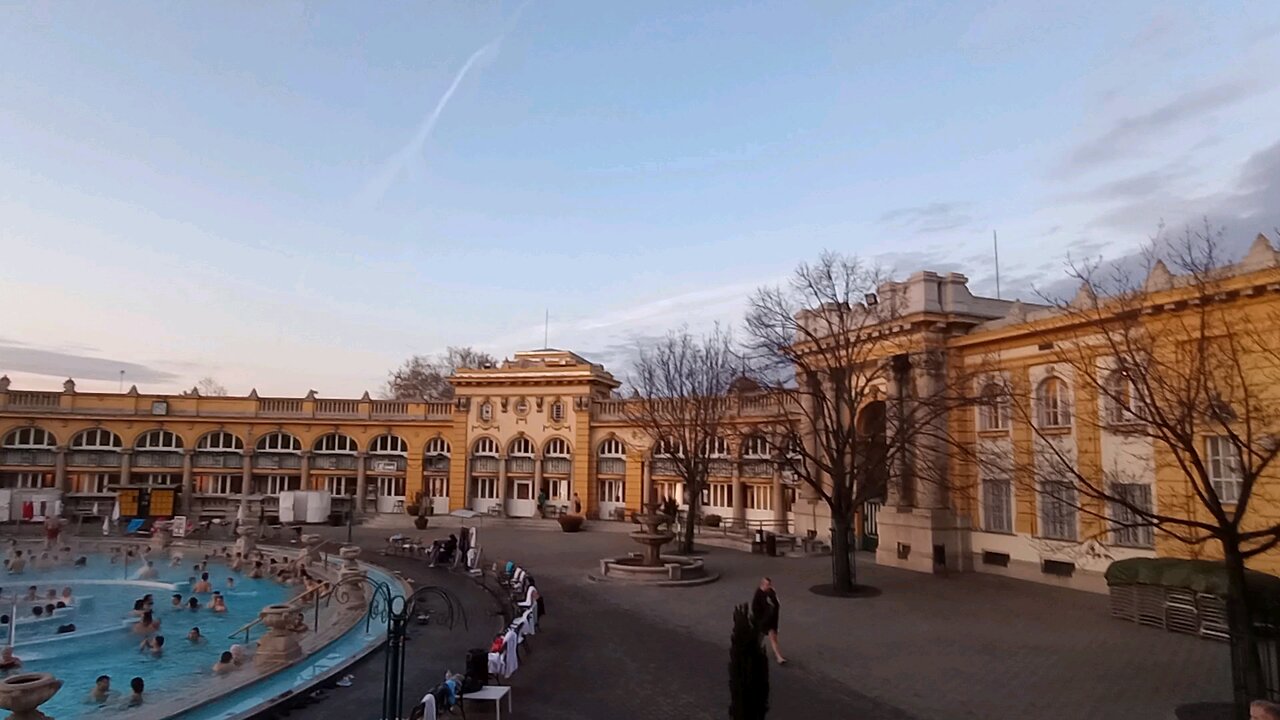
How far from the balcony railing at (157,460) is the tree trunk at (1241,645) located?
165 feet

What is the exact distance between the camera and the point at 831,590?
2220 cm

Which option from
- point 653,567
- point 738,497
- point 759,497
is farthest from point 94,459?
point 653,567

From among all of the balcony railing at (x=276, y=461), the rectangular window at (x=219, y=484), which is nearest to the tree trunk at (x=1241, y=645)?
the balcony railing at (x=276, y=461)

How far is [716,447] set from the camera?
42469 mm

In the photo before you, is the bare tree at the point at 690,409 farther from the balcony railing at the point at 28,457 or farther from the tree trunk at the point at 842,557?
the balcony railing at the point at 28,457

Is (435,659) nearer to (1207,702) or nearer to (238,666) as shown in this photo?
(238,666)

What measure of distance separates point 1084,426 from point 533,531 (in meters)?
27.0

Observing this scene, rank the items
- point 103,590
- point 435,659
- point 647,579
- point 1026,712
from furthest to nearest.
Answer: point 103,590
point 647,579
point 435,659
point 1026,712

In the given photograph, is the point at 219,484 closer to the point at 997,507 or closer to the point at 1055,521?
the point at 997,507

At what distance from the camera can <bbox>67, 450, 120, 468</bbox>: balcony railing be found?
1813 inches

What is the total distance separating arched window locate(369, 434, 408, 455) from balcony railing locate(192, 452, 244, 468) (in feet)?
24.9

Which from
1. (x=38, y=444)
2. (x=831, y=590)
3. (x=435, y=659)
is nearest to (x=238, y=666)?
(x=435, y=659)

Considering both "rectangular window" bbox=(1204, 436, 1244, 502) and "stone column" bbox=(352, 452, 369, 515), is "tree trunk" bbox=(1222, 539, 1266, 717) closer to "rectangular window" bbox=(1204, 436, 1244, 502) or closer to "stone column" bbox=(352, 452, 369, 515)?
"rectangular window" bbox=(1204, 436, 1244, 502)

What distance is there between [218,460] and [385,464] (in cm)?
950
